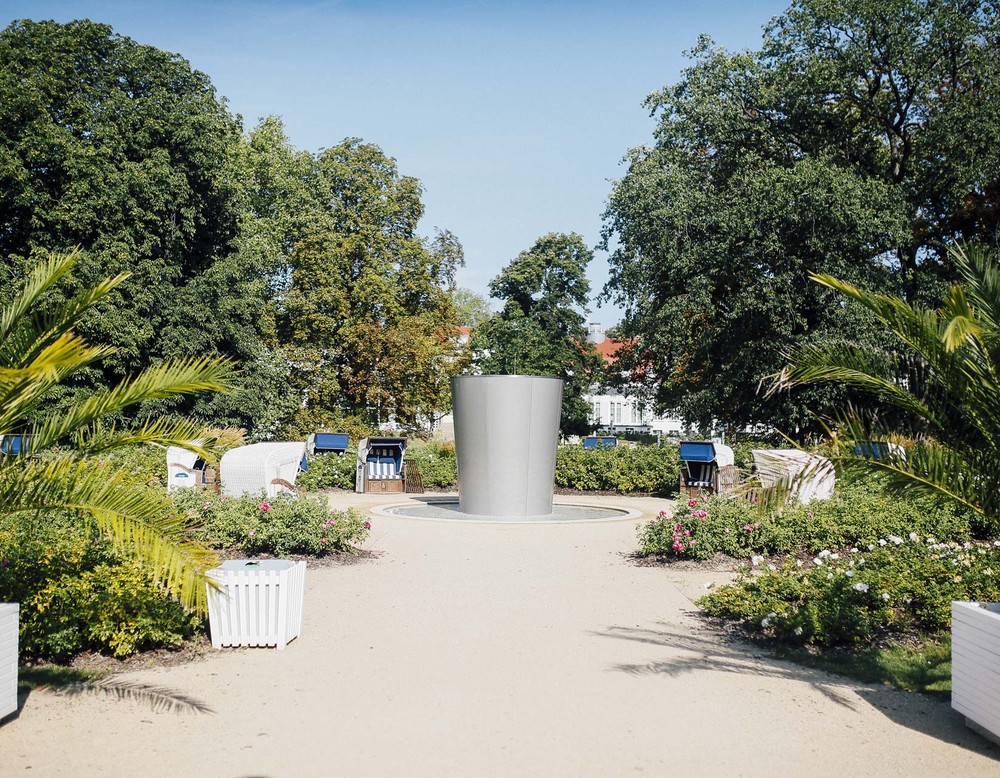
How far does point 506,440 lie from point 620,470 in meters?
7.37

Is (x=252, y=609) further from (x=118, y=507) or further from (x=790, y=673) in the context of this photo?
(x=790, y=673)

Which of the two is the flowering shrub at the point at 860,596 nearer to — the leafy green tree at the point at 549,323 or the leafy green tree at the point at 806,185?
the leafy green tree at the point at 806,185

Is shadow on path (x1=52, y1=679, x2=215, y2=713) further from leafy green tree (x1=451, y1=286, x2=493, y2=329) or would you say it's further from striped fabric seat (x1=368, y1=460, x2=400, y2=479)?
leafy green tree (x1=451, y1=286, x2=493, y2=329)

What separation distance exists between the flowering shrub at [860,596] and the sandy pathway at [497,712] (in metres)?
0.51

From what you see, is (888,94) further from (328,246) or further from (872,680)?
(872,680)

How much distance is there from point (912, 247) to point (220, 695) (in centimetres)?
2470

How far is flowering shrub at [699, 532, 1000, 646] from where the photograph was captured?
24.1 ft

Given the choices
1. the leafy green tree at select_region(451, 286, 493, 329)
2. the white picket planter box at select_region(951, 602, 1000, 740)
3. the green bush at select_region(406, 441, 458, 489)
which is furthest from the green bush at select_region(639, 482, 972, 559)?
the leafy green tree at select_region(451, 286, 493, 329)

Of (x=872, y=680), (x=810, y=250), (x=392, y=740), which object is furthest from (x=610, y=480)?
(x=392, y=740)

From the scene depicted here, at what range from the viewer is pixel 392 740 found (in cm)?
504

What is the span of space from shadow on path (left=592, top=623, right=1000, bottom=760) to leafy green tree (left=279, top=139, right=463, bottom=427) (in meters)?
27.1

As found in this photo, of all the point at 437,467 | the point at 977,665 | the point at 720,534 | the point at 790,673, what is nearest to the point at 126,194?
the point at 437,467

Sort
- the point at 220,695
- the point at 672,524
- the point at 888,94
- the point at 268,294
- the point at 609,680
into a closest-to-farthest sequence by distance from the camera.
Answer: the point at 220,695, the point at 609,680, the point at 672,524, the point at 888,94, the point at 268,294

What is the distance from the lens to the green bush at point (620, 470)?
75.2 ft
